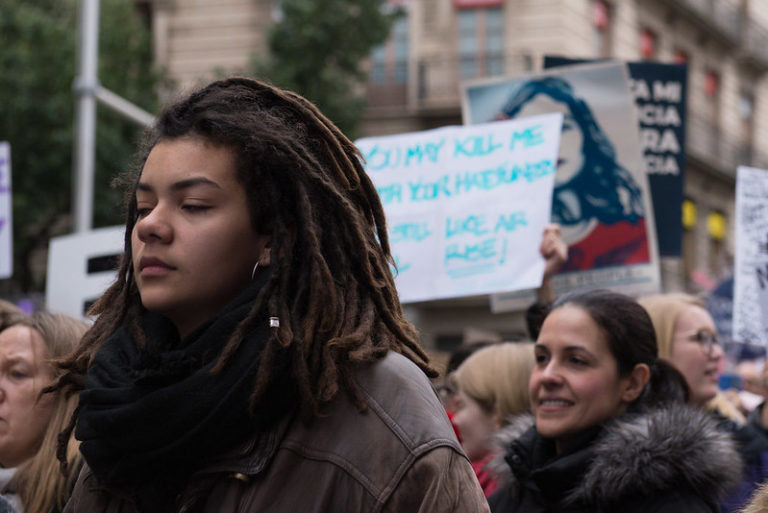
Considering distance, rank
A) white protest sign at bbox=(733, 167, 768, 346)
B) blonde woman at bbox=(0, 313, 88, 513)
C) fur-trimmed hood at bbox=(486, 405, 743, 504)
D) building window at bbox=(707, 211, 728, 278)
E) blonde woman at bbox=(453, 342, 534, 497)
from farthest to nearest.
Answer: building window at bbox=(707, 211, 728, 278), white protest sign at bbox=(733, 167, 768, 346), blonde woman at bbox=(453, 342, 534, 497), blonde woman at bbox=(0, 313, 88, 513), fur-trimmed hood at bbox=(486, 405, 743, 504)

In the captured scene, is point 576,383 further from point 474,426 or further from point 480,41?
point 480,41

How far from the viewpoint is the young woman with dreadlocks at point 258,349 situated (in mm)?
1973

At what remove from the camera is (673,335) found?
4504mm

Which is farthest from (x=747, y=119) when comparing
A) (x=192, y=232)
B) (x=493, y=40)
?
(x=192, y=232)

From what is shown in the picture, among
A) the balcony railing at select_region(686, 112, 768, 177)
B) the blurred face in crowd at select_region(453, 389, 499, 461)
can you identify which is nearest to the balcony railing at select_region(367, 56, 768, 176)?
the balcony railing at select_region(686, 112, 768, 177)

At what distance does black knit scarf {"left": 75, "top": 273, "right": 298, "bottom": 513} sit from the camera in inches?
78.0

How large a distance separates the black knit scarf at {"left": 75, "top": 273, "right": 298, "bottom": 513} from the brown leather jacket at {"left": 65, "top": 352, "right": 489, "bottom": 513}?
0.13 feet

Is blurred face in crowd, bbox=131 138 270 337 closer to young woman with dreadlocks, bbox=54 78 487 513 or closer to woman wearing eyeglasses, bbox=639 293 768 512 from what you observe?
young woman with dreadlocks, bbox=54 78 487 513

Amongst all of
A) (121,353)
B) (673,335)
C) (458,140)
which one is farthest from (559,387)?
(458,140)

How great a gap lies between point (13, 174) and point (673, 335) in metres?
15.4

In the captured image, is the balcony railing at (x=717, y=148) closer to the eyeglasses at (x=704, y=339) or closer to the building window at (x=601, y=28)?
the building window at (x=601, y=28)

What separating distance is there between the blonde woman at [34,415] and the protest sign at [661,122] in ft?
11.0

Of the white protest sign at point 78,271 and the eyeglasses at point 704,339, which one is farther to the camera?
the white protest sign at point 78,271

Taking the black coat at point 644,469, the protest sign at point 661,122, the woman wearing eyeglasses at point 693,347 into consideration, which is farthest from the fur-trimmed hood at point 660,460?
the protest sign at point 661,122
